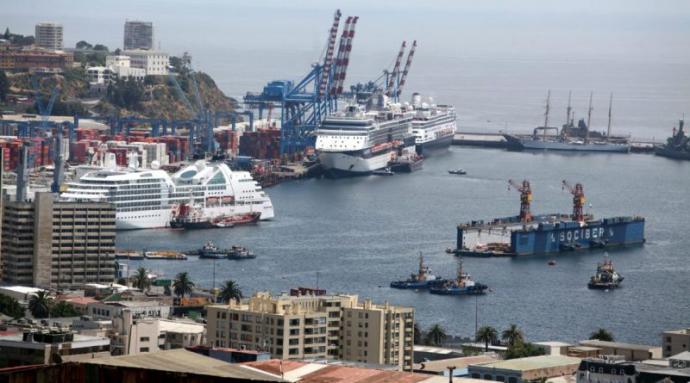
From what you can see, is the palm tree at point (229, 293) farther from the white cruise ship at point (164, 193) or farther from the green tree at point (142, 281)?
the white cruise ship at point (164, 193)

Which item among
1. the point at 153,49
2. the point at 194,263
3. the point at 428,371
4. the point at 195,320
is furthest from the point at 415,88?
the point at 428,371

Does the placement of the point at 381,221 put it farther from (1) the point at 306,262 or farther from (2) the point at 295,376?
(2) the point at 295,376

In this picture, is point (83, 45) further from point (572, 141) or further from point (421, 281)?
point (421, 281)

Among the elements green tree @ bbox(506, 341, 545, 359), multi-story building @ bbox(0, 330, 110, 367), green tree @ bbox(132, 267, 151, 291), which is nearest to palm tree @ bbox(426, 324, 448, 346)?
green tree @ bbox(506, 341, 545, 359)

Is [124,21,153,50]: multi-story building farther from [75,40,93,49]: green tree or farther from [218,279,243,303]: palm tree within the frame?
[218,279,243,303]: palm tree

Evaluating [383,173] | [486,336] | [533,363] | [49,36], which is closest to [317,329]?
[533,363]

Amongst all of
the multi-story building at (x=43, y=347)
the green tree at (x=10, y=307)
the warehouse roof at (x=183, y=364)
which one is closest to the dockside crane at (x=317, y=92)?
the green tree at (x=10, y=307)
